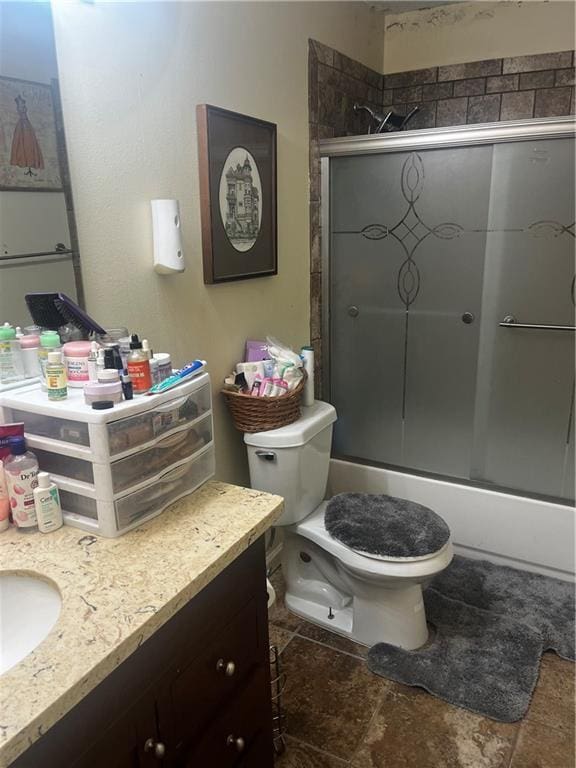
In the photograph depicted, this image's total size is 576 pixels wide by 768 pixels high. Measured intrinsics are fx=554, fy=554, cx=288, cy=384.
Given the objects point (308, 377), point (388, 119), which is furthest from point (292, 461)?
point (388, 119)

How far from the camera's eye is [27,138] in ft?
3.90

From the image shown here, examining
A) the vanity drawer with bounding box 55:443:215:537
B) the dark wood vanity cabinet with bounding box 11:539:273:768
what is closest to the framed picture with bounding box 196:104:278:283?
the vanity drawer with bounding box 55:443:215:537

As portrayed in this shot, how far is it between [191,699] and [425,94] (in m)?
2.76

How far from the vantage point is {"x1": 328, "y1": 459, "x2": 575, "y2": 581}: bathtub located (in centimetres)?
215

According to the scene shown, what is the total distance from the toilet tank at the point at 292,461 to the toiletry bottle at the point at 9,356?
0.83 meters

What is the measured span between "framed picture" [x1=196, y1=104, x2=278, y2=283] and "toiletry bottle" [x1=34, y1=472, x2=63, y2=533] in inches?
35.1

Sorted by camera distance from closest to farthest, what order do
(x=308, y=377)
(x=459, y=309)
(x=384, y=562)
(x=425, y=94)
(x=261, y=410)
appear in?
(x=384, y=562)
(x=261, y=410)
(x=308, y=377)
(x=459, y=309)
(x=425, y=94)

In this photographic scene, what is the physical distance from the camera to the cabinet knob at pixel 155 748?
2.90ft

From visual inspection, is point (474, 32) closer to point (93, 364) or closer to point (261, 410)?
point (261, 410)

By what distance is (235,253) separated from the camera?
6.15 ft

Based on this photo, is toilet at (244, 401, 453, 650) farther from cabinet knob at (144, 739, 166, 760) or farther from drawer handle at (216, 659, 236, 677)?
cabinet knob at (144, 739, 166, 760)

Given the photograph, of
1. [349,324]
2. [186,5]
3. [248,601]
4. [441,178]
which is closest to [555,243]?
[441,178]

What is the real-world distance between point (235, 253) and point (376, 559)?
3.60 ft

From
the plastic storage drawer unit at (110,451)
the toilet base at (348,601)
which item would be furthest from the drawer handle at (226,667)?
the toilet base at (348,601)
